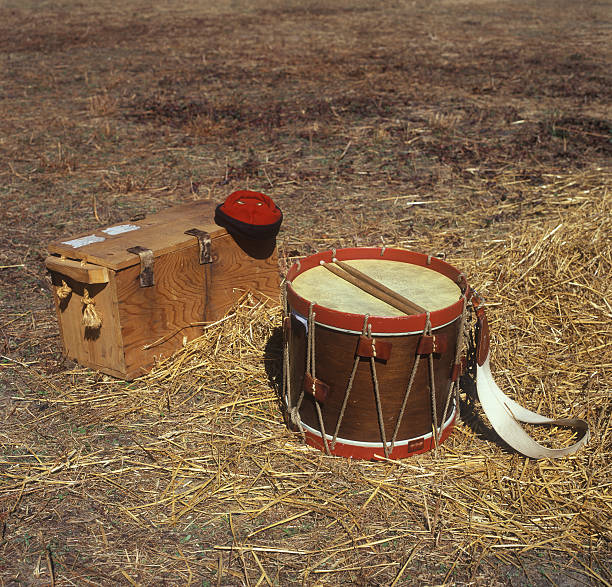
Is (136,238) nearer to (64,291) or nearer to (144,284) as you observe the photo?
(144,284)

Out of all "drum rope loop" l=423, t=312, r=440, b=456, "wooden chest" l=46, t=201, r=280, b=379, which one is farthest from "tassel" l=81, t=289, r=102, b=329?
"drum rope loop" l=423, t=312, r=440, b=456

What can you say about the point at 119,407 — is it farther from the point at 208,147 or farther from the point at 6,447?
the point at 208,147

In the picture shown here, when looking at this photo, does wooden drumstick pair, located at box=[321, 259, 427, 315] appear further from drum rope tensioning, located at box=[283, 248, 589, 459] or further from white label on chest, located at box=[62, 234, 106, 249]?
white label on chest, located at box=[62, 234, 106, 249]


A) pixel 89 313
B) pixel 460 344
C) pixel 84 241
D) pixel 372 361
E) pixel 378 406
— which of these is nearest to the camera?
pixel 372 361

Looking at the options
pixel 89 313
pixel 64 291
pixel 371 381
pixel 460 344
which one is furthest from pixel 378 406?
pixel 64 291

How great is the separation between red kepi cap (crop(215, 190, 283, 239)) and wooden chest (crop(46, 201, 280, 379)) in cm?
8

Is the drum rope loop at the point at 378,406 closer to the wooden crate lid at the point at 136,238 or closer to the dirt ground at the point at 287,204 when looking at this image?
the dirt ground at the point at 287,204

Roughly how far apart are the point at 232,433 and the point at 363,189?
4219mm

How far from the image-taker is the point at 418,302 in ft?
10.7

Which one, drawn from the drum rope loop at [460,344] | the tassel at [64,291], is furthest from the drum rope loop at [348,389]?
the tassel at [64,291]

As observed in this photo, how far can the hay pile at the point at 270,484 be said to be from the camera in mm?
2797

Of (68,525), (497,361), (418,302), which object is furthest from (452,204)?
(68,525)

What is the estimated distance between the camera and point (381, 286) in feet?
11.0

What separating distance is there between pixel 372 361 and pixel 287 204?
408 centimetres
